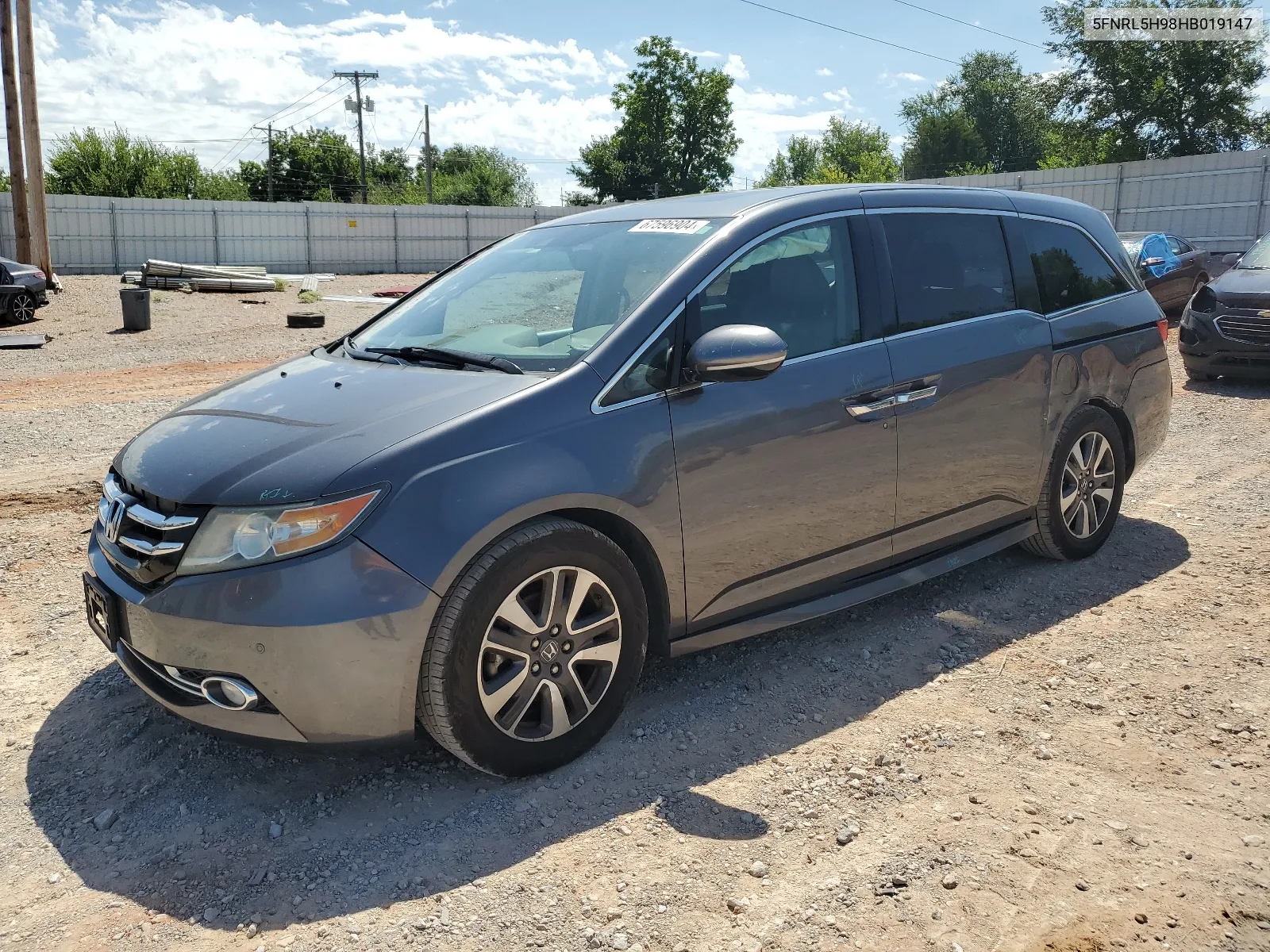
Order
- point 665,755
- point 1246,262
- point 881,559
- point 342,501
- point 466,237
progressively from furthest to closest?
point 466,237 < point 1246,262 < point 881,559 < point 665,755 < point 342,501

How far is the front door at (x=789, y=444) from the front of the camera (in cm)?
363

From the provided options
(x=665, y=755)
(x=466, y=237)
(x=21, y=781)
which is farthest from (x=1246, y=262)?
(x=466, y=237)

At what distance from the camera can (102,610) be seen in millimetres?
3359

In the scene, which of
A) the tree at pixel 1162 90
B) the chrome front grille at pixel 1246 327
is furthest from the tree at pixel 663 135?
the chrome front grille at pixel 1246 327

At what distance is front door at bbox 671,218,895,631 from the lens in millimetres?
3629

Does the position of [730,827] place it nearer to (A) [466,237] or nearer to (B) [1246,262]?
(B) [1246,262]

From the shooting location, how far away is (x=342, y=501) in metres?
2.98

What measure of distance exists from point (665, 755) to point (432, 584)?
1.06 meters

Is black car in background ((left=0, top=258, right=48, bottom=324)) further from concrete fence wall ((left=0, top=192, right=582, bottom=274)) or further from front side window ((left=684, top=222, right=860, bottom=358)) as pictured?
front side window ((left=684, top=222, right=860, bottom=358))

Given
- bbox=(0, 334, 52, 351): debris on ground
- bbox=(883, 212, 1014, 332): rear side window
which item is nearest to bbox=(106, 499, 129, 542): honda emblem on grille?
bbox=(883, 212, 1014, 332): rear side window

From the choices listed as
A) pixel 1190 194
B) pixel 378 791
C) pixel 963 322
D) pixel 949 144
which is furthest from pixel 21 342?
pixel 949 144

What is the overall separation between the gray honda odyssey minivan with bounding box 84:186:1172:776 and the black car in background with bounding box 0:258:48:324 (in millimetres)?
18151

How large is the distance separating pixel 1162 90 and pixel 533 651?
42128 mm

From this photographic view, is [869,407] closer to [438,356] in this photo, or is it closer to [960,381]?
[960,381]
